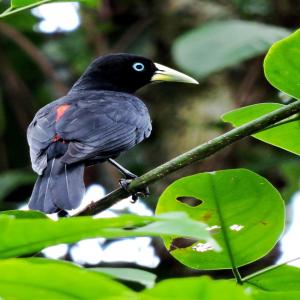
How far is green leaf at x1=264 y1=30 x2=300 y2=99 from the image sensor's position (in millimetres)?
1672

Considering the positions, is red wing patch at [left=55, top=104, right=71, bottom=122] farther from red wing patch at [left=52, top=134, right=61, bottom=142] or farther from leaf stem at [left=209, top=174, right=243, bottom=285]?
leaf stem at [left=209, top=174, right=243, bottom=285]

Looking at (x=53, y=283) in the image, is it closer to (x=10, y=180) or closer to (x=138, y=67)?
(x=138, y=67)

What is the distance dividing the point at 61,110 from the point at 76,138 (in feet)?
1.42

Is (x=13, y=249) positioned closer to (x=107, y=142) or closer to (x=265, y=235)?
(x=265, y=235)

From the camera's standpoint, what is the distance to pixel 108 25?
5836 mm

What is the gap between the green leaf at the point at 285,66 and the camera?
167 cm

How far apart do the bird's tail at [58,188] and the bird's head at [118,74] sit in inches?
68.7

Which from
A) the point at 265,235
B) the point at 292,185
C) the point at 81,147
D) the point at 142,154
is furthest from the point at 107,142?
the point at 142,154

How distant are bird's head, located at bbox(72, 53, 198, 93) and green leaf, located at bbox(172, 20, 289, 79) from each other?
0.39m

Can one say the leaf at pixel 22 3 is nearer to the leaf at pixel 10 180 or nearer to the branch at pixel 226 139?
the branch at pixel 226 139

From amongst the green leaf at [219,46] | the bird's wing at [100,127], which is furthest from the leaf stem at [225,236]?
the green leaf at [219,46]

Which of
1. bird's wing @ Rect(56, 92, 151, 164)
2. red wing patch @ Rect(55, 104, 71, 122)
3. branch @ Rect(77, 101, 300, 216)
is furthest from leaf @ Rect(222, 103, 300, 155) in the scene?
red wing patch @ Rect(55, 104, 71, 122)

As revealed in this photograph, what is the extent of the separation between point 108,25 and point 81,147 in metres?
2.79

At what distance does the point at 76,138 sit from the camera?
3301mm
